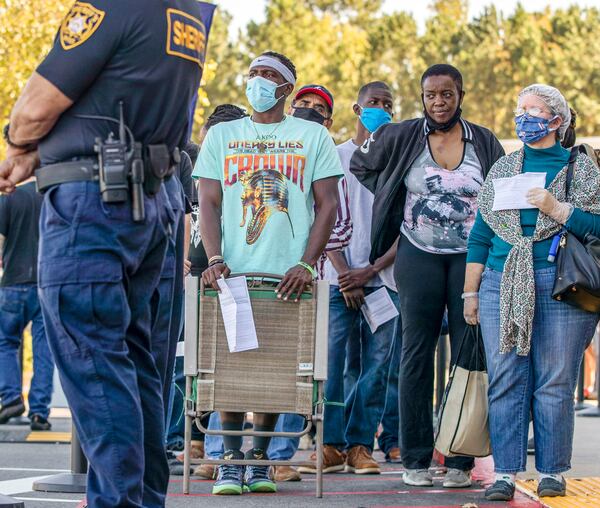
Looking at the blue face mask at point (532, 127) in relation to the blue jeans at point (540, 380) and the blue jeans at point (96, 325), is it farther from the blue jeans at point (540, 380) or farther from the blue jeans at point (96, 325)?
the blue jeans at point (96, 325)

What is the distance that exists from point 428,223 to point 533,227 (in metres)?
0.70

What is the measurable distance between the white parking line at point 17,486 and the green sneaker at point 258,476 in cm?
122

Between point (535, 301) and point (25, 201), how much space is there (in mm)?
6242

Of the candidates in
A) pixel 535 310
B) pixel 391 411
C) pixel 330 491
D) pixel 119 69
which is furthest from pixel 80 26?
pixel 391 411

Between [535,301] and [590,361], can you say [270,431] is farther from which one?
[590,361]

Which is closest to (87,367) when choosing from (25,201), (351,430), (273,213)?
(273,213)

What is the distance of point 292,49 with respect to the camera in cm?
4697

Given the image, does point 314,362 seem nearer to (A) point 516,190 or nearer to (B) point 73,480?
(A) point 516,190

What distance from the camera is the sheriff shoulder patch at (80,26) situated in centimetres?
452

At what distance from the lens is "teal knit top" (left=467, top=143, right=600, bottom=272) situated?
22.4 ft

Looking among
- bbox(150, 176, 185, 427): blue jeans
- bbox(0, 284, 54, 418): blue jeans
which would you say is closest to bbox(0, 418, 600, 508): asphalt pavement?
bbox(150, 176, 185, 427): blue jeans

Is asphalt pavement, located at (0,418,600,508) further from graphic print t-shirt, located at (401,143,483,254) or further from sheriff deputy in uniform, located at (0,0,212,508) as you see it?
sheriff deputy in uniform, located at (0,0,212,508)

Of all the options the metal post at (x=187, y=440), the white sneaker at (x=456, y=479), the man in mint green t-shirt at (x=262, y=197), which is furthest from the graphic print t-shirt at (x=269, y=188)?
the white sneaker at (x=456, y=479)

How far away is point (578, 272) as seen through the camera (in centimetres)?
666
